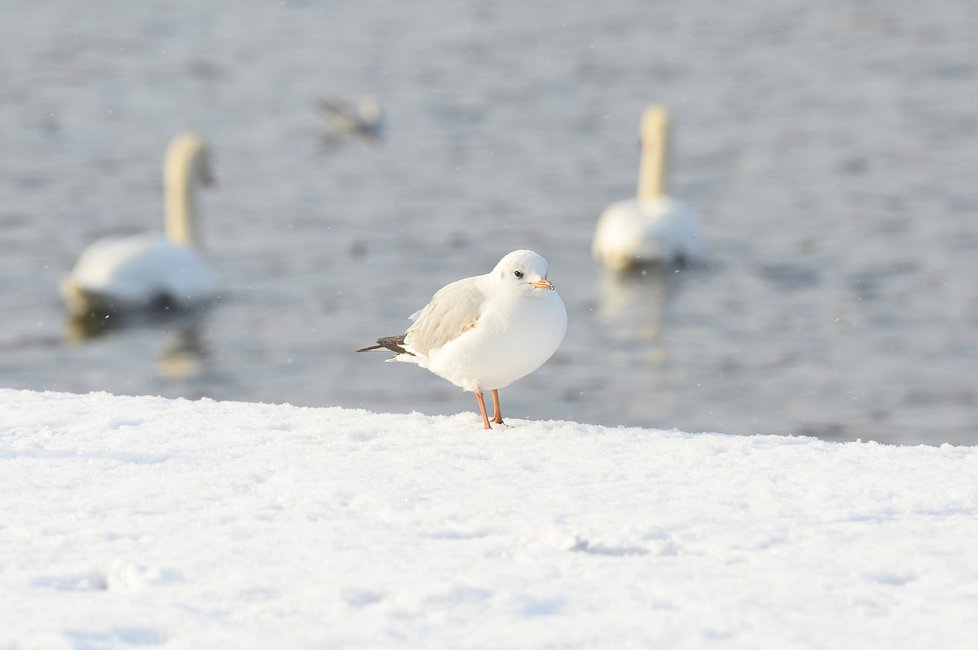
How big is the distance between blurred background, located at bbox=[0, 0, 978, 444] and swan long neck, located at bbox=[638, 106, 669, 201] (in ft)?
1.01

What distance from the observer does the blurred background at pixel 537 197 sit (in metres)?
20.1

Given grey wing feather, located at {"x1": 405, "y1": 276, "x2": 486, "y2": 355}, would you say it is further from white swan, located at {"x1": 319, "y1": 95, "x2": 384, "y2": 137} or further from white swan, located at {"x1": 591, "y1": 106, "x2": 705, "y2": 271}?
white swan, located at {"x1": 319, "y1": 95, "x2": 384, "y2": 137}

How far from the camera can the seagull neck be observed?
26125 millimetres

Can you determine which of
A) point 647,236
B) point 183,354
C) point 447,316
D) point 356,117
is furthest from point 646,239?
point 447,316

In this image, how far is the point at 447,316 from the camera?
22.8ft

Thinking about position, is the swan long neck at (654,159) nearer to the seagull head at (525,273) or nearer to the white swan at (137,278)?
the white swan at (137,278)

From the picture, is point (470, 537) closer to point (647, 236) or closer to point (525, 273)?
point (525, 273)

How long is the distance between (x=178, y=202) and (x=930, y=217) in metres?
12.5

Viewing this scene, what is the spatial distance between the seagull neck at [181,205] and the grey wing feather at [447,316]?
19057mm

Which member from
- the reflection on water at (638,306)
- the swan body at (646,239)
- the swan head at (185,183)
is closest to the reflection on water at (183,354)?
the swan head at (185,183)

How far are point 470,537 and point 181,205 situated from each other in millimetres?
21947

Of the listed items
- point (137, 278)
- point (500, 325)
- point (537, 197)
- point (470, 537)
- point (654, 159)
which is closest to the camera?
point (470, 537)

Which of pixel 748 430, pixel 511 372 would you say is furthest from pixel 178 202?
pixel 511 372

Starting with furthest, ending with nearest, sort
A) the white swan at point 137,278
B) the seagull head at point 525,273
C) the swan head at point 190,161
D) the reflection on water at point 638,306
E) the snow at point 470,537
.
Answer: the swan head at point 190,161 → the white swan at point 137,278 → the reflection on water at point 638,306 → the seagull head at point 525,273 → the snow at point 470,537
